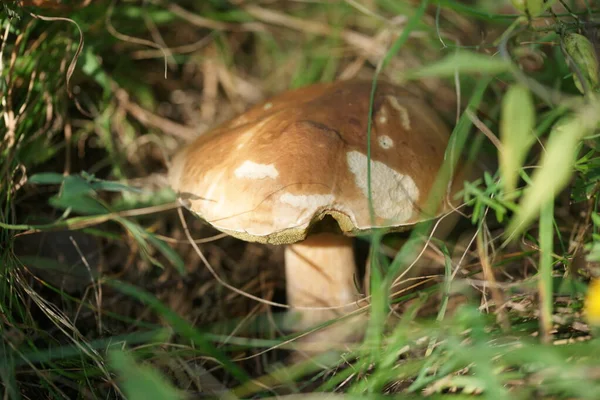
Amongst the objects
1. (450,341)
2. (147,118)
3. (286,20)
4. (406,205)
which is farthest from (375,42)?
(450,341)

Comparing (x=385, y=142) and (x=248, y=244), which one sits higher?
(x=385, y=142)

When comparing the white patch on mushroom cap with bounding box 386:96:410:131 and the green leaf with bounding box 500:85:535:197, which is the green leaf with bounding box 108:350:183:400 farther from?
the white patch on mushroom cap with bounding box 386:96:410:131

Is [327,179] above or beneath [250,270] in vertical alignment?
above

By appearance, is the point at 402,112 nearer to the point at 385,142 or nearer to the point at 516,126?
the point at 385,142

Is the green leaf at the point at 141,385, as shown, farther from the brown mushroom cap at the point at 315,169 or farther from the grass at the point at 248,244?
the brown mushroom cap at the point at 315,169

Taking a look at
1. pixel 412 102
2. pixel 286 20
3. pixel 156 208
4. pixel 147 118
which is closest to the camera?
pixel 412 102

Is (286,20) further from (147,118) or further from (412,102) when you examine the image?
(412,102)

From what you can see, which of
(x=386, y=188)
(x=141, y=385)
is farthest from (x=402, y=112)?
(x=141, y=385)

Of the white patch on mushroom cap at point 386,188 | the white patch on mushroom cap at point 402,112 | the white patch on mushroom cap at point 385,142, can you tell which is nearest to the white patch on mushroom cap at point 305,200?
the white patch on mushroom cap at point 386,188
